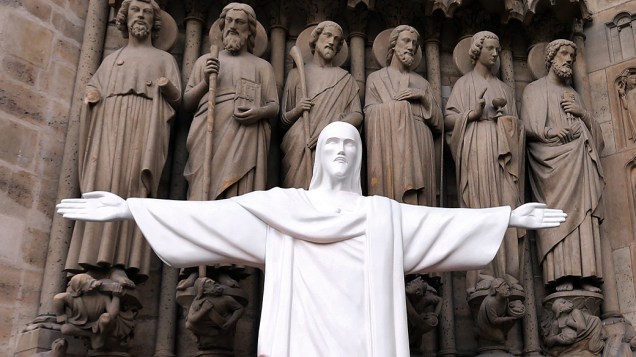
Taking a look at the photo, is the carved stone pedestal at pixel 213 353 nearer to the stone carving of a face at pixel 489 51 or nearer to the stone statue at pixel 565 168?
the stone statue at pixel 565 168

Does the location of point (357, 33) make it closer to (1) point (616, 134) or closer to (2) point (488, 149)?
(2) point (488, 149)

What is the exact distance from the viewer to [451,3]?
8016mm

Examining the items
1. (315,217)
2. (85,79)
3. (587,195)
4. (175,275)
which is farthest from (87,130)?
(587,195)

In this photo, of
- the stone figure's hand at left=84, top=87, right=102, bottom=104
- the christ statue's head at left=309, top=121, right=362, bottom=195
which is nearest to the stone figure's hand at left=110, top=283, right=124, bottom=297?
the stone figure's hand at left=84, top=87, right=102, bottom=104

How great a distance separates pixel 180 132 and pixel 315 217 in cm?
292

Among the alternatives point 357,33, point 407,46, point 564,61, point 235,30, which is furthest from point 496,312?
point 235,30

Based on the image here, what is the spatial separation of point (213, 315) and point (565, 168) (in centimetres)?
319

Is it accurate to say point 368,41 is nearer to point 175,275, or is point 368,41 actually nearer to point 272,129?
point 272,129

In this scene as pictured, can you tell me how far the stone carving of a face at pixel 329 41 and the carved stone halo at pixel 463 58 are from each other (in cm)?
125

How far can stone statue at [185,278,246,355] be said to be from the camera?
6.18 meters

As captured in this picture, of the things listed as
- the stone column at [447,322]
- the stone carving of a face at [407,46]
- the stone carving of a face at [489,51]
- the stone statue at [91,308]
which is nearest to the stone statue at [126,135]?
the stone statue at [91,308]

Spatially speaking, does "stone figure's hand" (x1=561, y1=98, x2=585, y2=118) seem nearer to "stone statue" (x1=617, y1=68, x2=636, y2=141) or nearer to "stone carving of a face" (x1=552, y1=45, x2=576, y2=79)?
"stone carving of a face" (x1=552, y1=45, x2=576, y2=79)

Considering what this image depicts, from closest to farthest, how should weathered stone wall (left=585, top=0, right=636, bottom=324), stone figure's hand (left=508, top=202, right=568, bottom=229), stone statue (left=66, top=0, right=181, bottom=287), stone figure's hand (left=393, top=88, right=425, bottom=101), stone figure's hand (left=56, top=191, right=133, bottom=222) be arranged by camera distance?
stone figure's hand (left=56, top=191, right=133, bottom=222)
stone figure's hand (left=508, top=202, right=568, bottom=229)
stone statue (left=66, top=0, right=181, bottom=287)
stone figure's hand (left=393, top=88, right=425, bottom=101)
weathered stone wall (left=585, top=0, right=636, bottom=324)

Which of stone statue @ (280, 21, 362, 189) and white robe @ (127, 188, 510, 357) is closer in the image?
white robe @ (127, 188, 510, 357)
